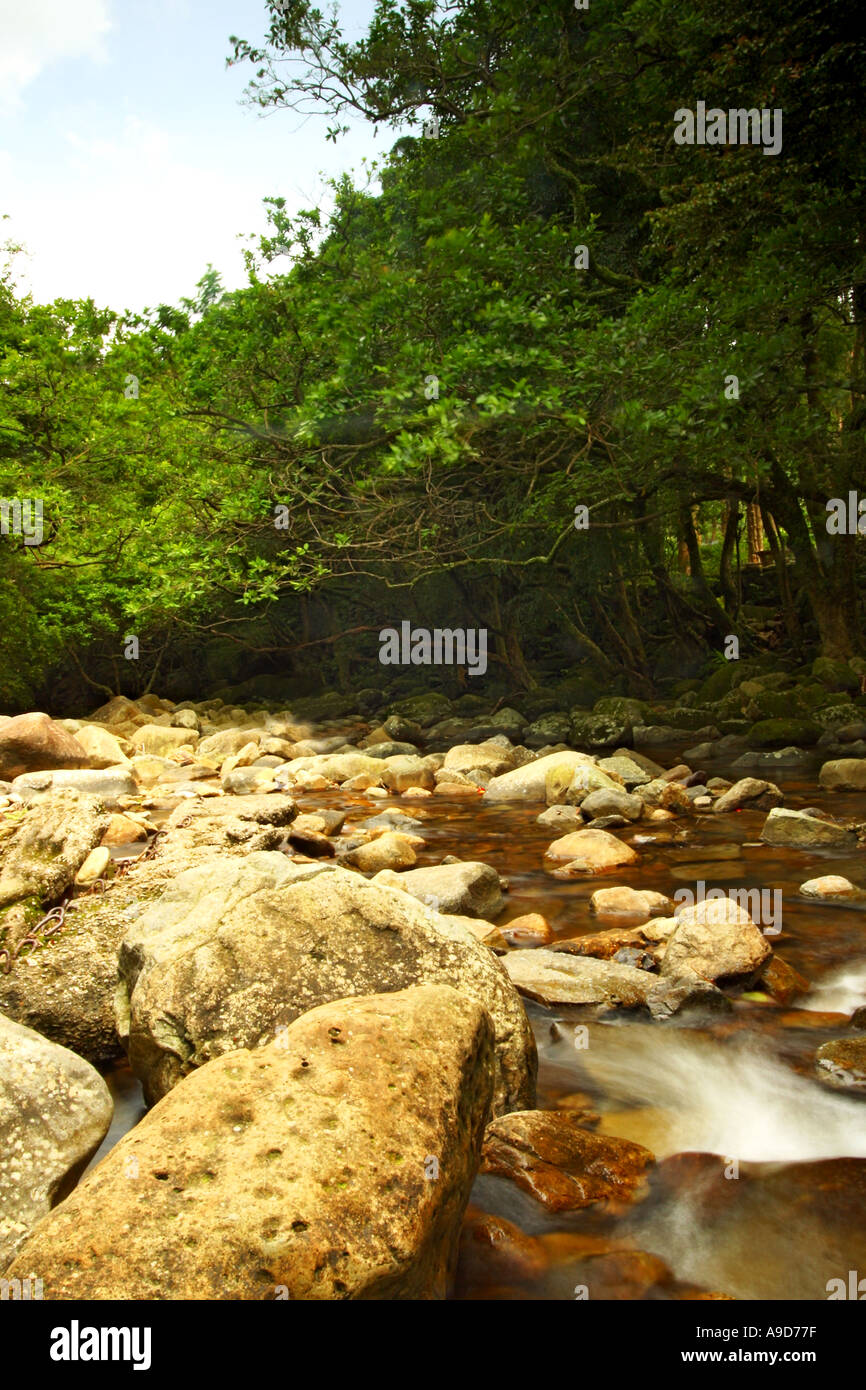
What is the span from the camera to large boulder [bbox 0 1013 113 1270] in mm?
2738

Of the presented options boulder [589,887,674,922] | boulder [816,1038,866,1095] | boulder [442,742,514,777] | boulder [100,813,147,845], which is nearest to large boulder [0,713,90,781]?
boulder [100,813,147,845]

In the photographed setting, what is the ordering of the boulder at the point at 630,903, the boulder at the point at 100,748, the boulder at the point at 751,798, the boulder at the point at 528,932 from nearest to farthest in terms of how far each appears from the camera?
the boulder at the point at 528,932 < the boulder at the point at 630,903 < the boulder at the point at 751,798 < the boulder at the point at 100,748

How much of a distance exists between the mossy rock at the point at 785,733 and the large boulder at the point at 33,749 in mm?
10313

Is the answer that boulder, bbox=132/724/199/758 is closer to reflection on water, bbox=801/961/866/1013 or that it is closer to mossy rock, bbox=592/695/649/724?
mossy rock, bbox=592/695/649/724

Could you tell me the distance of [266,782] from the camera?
44.3 feet

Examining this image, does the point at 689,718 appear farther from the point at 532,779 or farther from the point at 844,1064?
the point at 844,1064

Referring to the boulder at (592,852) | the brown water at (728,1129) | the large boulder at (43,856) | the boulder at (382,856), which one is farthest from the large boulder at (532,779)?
the large boulder at (43,856)

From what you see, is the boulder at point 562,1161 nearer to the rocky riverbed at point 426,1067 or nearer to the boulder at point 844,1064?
the rocky riverbed at point 426,1067

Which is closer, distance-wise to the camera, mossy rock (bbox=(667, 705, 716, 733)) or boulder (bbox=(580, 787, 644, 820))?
boulder (bbox=(580, 787, 644, 820))

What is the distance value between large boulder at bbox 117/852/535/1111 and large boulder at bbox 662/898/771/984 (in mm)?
1616

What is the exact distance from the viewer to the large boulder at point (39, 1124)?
2.74 meters

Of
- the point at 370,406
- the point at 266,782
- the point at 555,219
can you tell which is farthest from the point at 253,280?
the point at 266,782

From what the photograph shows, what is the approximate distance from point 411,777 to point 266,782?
2.24 meters
